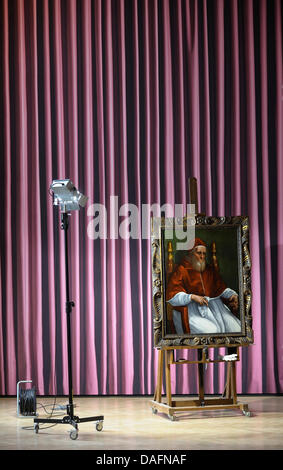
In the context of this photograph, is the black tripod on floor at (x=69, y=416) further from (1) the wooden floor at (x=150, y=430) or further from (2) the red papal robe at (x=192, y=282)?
(2) the red papal robe at (x=192, y=282)

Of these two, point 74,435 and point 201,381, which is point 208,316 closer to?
point 201,381

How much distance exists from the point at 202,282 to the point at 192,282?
0.08 m

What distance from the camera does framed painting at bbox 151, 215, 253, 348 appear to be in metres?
5.46

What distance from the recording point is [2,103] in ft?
22.7

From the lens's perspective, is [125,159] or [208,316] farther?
[125,159]

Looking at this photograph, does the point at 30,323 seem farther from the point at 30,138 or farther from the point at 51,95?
the point at 51,95

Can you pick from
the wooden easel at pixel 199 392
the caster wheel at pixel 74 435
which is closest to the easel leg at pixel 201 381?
the wooden easel at pixel 199 392

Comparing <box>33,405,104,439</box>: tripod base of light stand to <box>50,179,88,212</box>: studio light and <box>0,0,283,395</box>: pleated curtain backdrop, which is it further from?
<box>0,0,283,395</box>: pleated curtain backdrop

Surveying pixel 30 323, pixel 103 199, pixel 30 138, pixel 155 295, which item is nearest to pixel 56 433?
pixel 155 295

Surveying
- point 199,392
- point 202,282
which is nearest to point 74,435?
point 199,392

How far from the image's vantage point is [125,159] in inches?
266

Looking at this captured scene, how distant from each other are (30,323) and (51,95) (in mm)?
2154

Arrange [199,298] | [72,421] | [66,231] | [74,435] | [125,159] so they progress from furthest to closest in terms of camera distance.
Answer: [125,159], [199,298], [66,231], [72,421], [74,435]

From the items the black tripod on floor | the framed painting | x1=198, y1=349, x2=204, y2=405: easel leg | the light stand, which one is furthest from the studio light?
x1=198, y1=349, x2=204, y2=405: easel leg
